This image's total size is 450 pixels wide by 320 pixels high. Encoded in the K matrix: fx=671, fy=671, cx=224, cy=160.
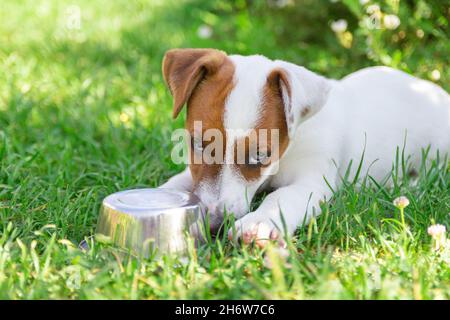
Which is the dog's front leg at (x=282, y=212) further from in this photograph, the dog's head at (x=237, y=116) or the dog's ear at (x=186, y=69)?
the dog's ear at (x=186, y=69)

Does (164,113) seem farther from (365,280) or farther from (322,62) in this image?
(365,280)

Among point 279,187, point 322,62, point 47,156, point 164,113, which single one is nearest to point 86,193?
point 47,156

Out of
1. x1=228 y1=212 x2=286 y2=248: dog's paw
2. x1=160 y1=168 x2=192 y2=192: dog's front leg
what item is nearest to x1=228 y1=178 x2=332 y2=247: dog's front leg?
x1=228 y1=212 x2=286 y2=248: dog's paw

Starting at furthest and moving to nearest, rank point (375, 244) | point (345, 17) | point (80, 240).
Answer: point (345, 17)
point (80, 240)
point (375, 244)

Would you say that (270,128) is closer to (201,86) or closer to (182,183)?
(201,86)

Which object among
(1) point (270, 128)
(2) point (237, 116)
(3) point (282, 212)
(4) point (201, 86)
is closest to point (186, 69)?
(4) point (201, 86)

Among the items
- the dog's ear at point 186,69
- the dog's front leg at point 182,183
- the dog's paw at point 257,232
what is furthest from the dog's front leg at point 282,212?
the dog's ear at point 186,69

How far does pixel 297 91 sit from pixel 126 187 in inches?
56.5

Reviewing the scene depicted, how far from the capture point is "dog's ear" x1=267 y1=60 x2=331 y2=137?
365cm

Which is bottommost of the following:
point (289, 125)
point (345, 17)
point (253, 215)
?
point (253, 215)

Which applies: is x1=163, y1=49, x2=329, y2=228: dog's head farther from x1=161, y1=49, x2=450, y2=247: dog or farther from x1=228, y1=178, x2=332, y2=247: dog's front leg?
x1=228, y1=178, x2=332, y2=247: dog's front leg

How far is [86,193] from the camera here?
433cm

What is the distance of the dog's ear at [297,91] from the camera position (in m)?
3.65
